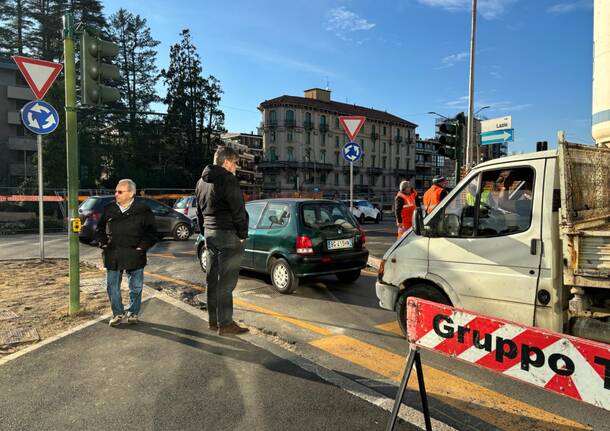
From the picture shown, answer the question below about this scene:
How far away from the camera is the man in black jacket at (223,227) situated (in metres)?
4.73

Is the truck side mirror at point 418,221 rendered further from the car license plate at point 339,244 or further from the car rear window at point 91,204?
the car rear window at point 91,204

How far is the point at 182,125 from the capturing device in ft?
180

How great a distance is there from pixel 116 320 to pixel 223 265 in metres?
1.55

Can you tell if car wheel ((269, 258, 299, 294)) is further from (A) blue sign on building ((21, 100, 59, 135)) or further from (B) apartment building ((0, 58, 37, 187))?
(B) apartment building ((0, 58, 37, 187))

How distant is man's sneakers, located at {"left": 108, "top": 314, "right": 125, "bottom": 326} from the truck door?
3.62m

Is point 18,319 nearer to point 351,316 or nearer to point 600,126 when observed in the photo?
point 351,316

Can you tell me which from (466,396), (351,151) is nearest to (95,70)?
(466,396)

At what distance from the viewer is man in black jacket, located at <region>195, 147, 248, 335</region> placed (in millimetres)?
4734

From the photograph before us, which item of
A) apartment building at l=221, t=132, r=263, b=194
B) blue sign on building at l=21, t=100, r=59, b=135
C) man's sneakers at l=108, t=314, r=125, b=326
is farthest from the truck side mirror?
apartment building at l=221, t=132, r=263, b=194

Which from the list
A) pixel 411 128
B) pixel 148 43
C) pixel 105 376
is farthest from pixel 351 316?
pixel 411 128

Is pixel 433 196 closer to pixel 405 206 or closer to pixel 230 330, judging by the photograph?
pixel 405 206

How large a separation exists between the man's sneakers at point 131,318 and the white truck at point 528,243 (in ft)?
10.7

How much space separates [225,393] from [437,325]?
1879 mm

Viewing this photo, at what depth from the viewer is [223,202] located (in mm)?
4754
